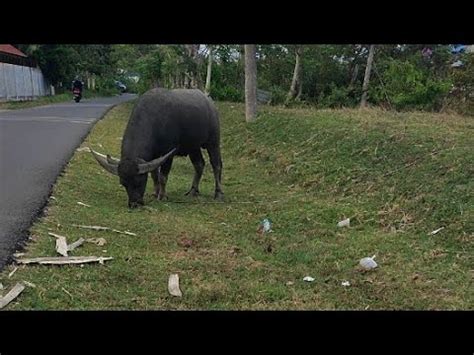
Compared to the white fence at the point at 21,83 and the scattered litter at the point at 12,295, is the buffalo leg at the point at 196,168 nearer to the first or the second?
the scattered litter at the point at 12,295

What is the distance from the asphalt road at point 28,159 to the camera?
20.0ft

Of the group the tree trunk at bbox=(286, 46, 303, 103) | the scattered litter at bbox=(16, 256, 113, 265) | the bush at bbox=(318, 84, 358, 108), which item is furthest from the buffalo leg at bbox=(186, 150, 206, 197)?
the bush at bbox=(318, 84, 358, 108)

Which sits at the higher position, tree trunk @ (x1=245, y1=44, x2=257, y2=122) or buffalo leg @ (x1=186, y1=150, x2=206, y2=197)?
tree trunk @ (x1=245, y1=44, x2=257, y2=122)

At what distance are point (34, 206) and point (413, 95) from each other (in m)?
12.8

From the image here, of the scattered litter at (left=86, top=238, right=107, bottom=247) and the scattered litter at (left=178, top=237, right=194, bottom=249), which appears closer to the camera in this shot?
the scattered litter at (left=86, top=238, right=107, bottom=247)

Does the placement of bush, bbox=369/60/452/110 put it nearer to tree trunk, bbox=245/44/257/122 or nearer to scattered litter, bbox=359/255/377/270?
tree trunk, bbox=245/44/257/122

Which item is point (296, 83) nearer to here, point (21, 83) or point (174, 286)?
point (21, 83)

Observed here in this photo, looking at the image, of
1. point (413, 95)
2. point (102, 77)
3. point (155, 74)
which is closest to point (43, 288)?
point (413, 95)

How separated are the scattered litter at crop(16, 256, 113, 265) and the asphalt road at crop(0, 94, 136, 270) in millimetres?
198

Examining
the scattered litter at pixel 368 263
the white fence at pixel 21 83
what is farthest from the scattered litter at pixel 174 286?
the white fence at pixel 21 83

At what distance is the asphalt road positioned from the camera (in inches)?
239

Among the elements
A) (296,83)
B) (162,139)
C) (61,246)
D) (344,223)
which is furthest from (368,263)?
(296,83)
